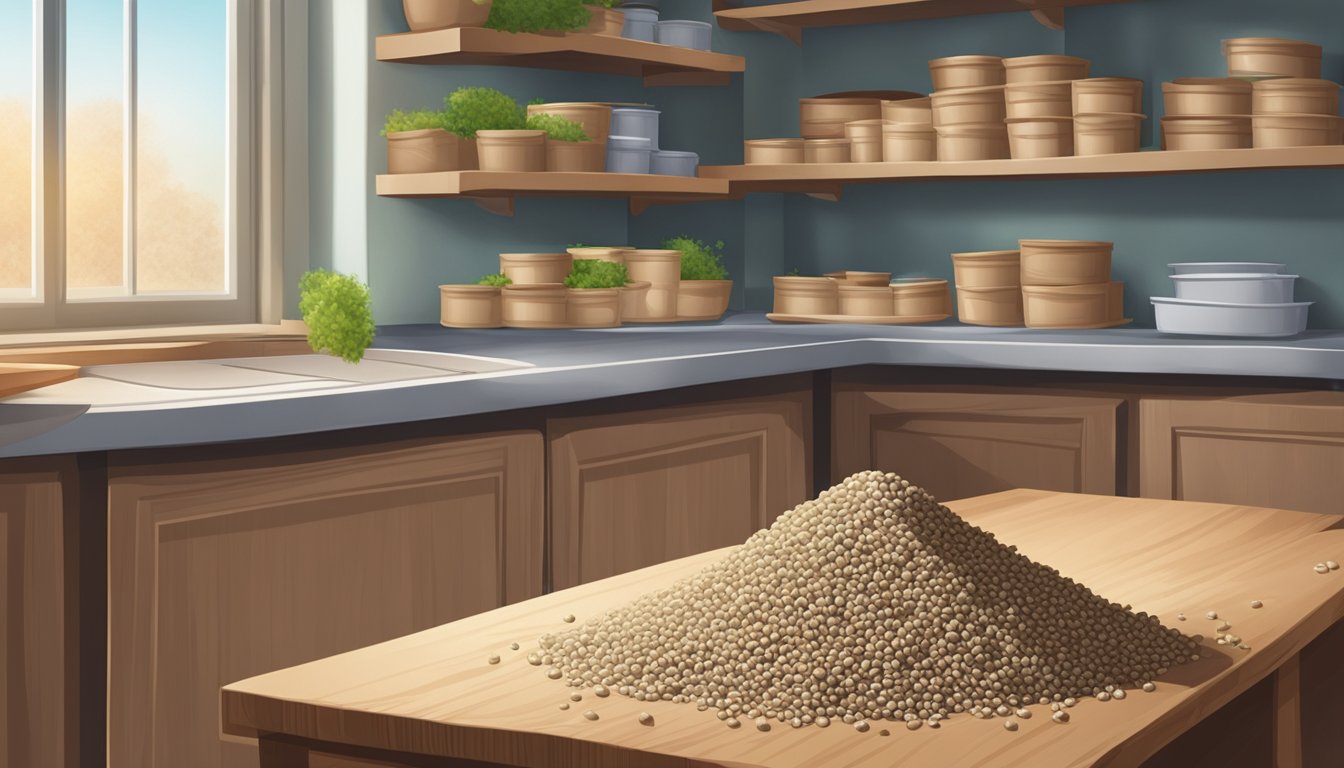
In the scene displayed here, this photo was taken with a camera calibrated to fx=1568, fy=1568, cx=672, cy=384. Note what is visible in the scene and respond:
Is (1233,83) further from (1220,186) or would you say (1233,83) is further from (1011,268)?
(1011,268)

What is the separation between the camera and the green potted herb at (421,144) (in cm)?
338

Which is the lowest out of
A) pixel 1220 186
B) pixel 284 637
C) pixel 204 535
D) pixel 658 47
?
pixel 284 637

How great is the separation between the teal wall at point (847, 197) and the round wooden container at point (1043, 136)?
1.07ft

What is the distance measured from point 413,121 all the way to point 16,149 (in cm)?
82

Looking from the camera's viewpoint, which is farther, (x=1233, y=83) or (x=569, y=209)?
(x=569, y=209)

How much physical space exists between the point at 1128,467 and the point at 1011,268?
28.4 inches

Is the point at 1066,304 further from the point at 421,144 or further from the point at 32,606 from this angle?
the point at 32,606

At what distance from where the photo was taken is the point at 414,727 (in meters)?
0.93

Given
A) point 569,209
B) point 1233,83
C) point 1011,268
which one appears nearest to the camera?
point 1233,83

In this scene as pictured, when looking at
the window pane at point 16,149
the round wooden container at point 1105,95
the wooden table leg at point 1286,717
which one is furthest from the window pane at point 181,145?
the wooden table leg at point 1286,717

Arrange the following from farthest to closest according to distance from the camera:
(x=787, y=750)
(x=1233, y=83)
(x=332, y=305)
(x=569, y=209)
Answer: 1. (x=569, y=209)
2. (x=1233, y=83)
3. (x=332, y=305)
4. (x=787, y=750)

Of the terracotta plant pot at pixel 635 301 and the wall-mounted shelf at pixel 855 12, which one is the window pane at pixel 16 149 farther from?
the wall-mounted shelf at pixel 855 12

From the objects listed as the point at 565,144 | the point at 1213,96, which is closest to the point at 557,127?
the point at 565,144

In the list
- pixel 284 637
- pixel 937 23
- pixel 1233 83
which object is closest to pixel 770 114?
pixel 937 23
